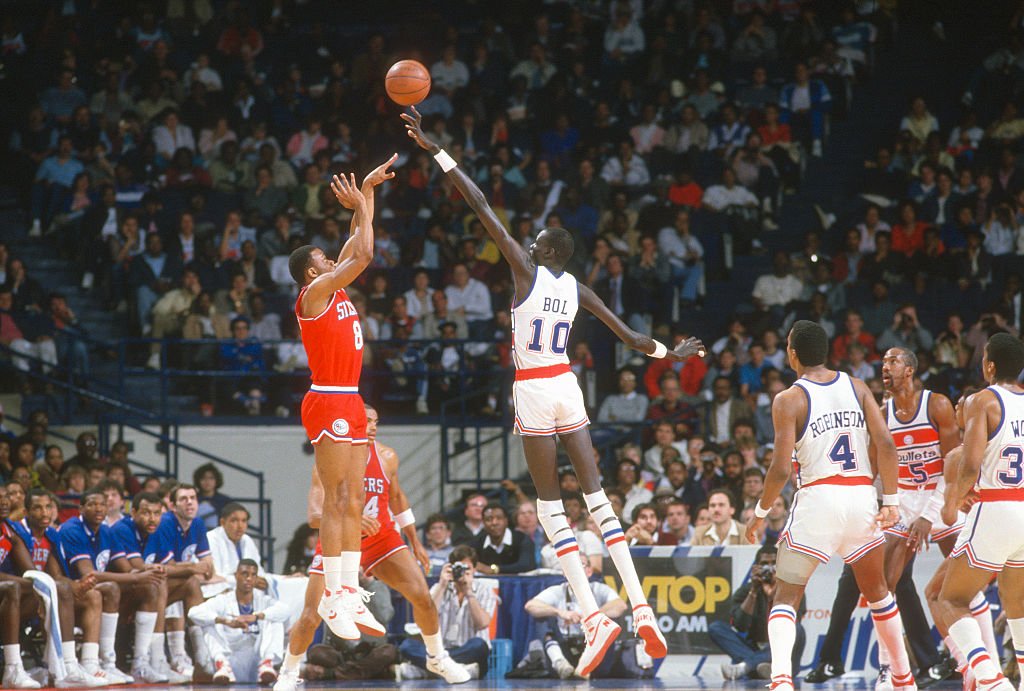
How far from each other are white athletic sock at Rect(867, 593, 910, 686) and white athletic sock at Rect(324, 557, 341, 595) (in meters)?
3.60

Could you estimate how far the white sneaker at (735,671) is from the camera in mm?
12570

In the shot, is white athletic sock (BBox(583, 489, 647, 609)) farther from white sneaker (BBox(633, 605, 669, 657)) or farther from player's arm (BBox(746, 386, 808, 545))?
player's arm (BBox(746, 386, 808, 545))

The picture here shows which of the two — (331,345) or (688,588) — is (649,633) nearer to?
(331,345)

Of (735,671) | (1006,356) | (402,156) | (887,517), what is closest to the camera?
(1006,356)

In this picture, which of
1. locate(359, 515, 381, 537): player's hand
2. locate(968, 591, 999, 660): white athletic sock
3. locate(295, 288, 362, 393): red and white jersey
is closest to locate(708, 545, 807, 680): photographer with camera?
locate(968, 591, 999, 660): white athletic sock

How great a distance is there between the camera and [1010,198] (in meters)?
19.4

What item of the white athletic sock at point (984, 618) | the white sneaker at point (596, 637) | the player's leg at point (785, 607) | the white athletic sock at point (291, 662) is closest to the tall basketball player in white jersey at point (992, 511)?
the player's leg at point (785, 607)

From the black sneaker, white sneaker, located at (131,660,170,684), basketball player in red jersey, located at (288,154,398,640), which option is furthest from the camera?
white sneaker, located at (131,660,170,684)

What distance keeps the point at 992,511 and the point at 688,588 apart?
188 inches

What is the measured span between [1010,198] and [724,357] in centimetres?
519

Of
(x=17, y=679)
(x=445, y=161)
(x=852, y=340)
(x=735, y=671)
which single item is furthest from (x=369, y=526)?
(x=852, y=340)

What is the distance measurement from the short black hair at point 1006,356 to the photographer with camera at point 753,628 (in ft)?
14.0

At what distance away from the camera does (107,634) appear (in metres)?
13.0

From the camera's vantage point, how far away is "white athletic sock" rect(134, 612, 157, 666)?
12.9 m
